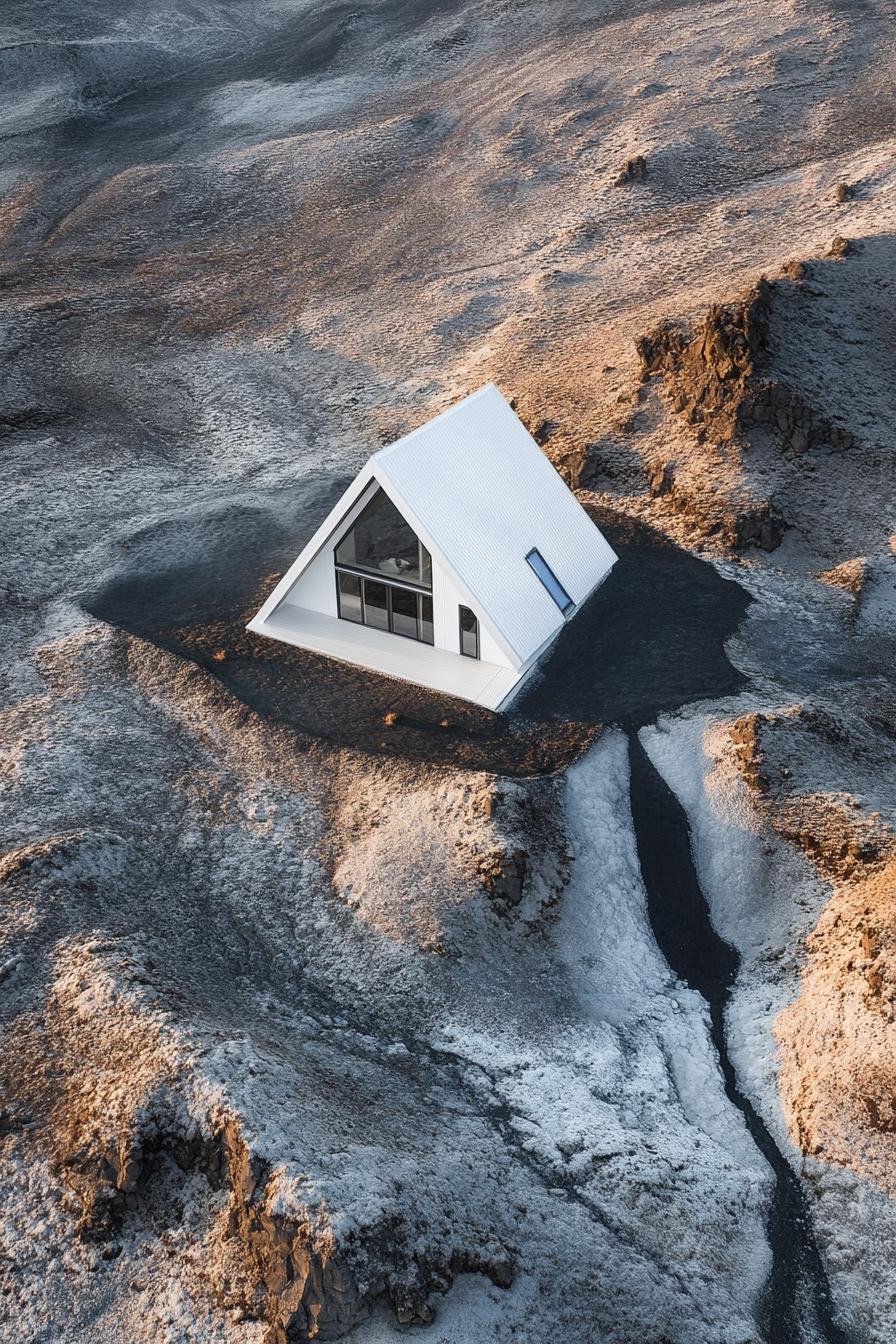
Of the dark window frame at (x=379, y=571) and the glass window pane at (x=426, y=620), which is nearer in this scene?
the dark window frame at (x=379, y=571)

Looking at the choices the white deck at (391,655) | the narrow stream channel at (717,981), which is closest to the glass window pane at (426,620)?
the white deck at (391,655)

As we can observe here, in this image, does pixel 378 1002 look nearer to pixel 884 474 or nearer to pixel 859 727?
pixel 859 727

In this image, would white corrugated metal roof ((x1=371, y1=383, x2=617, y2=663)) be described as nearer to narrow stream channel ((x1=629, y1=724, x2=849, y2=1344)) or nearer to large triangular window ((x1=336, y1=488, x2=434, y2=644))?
large triangular window ((x1=336, y1=488, x2=434, y2=644))

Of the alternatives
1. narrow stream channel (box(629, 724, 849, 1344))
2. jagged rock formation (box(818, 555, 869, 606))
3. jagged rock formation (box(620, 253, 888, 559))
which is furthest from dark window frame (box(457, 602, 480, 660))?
jagged rock formation (box(818, 555, 869, 606))

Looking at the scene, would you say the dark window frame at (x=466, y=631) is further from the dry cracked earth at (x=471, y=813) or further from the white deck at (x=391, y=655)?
the dry cracked earth at (x=471, y=813)

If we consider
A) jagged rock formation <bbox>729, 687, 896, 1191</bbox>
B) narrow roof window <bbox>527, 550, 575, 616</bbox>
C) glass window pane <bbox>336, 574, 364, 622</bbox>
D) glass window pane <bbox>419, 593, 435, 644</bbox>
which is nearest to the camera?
jagged rock formation <bbox>729, 687, 896, 1191</bbox>

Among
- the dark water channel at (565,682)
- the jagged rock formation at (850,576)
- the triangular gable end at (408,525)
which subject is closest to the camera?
the dark water channel at (565,682)

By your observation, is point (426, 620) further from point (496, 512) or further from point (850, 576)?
point (850, 576)
